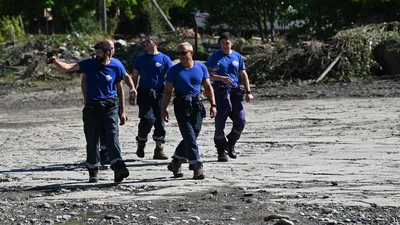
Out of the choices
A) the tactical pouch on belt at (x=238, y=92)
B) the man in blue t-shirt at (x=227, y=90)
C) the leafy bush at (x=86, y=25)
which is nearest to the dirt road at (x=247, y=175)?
the man in blue t-shirt at (x=227, y=90)

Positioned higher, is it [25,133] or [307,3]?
[307,3]

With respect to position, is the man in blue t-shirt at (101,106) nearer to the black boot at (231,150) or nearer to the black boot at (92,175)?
the black boot at (92,175)

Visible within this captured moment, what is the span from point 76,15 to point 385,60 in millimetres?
31944

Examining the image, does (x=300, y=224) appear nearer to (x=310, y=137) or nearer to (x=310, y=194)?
(x=310, y=194)

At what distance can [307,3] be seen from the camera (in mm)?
32062

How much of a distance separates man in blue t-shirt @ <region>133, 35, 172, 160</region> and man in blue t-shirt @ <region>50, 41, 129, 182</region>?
1.92m

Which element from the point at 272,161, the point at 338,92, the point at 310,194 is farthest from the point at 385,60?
the point at 310,194

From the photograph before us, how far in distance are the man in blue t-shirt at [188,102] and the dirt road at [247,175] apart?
0.25 metres

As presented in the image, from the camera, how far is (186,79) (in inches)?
482

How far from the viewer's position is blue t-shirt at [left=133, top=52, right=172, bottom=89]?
558 inches

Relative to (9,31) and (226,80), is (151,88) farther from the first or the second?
(9,31)

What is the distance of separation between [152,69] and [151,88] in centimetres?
27

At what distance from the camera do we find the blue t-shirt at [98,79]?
12.1 m

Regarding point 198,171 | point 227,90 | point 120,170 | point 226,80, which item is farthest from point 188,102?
point 227,90
